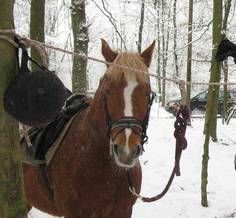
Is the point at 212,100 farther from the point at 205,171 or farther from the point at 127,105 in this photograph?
the point at 127,105

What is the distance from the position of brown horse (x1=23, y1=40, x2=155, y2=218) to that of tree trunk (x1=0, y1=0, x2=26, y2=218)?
3.07ft

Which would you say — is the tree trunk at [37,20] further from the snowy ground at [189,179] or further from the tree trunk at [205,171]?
the tree trunk at [205,171]

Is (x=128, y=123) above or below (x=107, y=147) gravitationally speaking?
above

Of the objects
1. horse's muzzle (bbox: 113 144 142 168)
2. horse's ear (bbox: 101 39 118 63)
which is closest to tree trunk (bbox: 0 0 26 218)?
horse's muzzle (bbox: 113 144 142 168)

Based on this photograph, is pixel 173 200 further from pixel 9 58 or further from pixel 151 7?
pixel 151 7

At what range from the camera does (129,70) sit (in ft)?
10.6

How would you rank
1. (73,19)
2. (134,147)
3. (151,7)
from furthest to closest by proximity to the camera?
(151,7), (73,19), (134,147)

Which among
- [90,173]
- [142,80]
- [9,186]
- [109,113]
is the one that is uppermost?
[142,80]

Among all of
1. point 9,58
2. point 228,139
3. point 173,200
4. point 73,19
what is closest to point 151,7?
point 228,139

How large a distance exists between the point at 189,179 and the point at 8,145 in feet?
25.2

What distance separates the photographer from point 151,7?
93.6ft

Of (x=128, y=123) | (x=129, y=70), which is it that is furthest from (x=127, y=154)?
(x=129, y=70)

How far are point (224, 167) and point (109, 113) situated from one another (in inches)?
303

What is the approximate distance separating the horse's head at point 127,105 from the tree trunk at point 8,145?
94 centimetres
